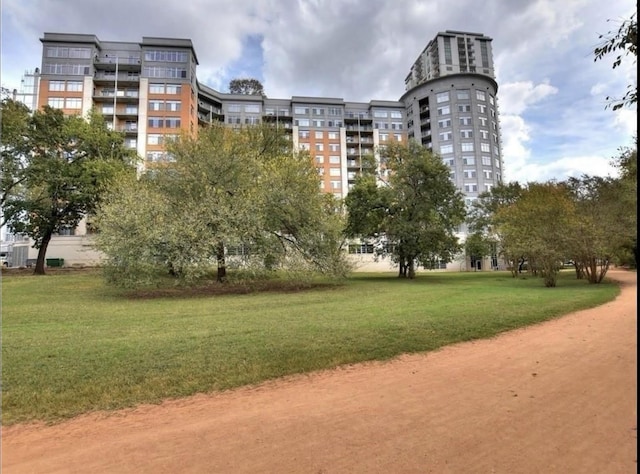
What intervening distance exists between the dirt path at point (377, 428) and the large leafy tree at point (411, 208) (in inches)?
1090

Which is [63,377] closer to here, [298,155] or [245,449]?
[245,449]

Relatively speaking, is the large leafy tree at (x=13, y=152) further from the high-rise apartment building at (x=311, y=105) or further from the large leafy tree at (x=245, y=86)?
the large leafy tree at (x=245, y=86)

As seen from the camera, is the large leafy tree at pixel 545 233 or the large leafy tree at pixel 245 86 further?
the large leafy tree at pixel 245 86

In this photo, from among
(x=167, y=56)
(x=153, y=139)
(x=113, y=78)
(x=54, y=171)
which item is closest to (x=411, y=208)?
(x=54, y=171)

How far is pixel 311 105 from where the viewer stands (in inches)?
3533

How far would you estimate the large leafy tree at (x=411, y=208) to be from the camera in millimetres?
34656

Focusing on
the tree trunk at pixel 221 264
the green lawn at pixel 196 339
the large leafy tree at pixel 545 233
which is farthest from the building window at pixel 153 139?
the large leafy tree at pixel 545 233

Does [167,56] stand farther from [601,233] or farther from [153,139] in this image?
[601,233]

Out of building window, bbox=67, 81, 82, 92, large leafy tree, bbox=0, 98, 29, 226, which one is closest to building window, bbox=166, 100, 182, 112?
building window, bbox=67, 81, 82, 92

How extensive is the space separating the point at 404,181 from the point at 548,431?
106 feet

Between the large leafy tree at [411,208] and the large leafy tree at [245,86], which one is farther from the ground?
the large leafy tree at [245,86]

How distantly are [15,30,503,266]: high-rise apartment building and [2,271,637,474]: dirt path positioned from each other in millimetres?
54027

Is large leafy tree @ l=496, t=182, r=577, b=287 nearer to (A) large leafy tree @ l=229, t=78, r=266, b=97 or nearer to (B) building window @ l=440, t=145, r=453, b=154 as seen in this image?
(B) building window @ l=440, t=145, r=453, b=154

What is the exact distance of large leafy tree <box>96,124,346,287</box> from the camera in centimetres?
1945
